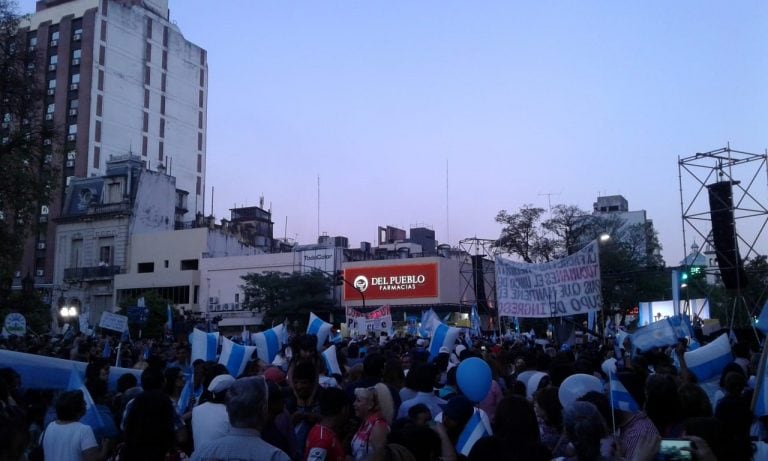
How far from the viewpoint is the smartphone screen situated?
11.4 feet

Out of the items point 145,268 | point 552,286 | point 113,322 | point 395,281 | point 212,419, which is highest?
point 145,268

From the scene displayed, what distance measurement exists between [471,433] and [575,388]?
2.77ft

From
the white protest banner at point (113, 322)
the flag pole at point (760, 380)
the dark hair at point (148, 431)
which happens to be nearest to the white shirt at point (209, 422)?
the dark hair at point (148, 431)

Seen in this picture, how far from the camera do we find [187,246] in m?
58.5

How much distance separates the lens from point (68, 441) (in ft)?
17.7

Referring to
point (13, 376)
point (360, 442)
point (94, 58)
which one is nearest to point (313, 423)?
point (360, 442)

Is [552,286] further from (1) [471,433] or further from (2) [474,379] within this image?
(1) [471,433]

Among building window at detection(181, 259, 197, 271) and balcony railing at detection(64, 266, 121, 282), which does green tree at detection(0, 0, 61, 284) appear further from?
balcony railing at detection(64, 266, 121, 282)

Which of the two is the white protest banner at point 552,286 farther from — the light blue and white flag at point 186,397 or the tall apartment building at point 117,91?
the tall apartment building at point 117,91

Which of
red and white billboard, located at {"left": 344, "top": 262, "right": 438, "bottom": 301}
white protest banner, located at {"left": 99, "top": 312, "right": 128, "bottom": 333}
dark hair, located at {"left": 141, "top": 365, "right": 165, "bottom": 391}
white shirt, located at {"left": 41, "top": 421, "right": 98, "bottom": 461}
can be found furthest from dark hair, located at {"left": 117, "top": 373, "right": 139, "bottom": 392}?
red and white billboard, located at {"left": 344, "top": 262, "right": 438, "bottom": 301}

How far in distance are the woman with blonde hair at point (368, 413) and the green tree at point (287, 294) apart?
45.8 m

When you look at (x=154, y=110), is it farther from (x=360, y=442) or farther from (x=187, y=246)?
(x=360, y=442)

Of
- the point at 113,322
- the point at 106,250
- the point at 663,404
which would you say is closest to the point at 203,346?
the point at 663,404

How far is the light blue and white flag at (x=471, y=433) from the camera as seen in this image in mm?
5555
